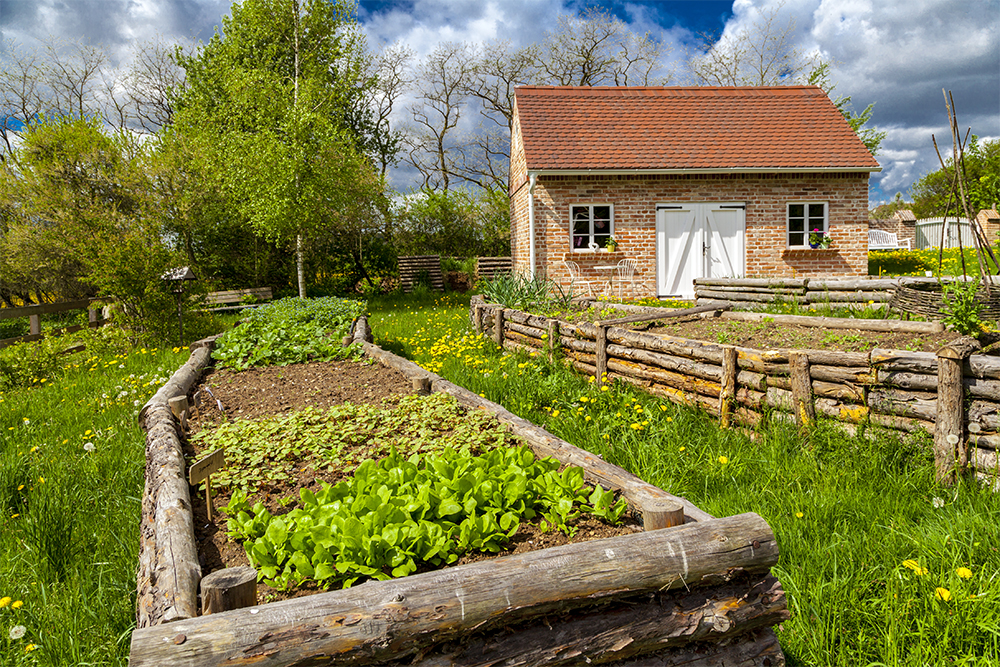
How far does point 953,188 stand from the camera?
19.6 feet

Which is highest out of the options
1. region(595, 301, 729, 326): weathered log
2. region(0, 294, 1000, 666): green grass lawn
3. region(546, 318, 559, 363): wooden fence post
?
region(595, 301, 729, 326): weathered log

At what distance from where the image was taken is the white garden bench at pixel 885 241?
3769 centimetres

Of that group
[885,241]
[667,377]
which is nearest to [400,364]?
[667,377]

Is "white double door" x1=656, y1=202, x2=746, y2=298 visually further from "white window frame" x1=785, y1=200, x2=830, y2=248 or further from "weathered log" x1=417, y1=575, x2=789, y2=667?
"weathered log" x1=417, y1=575, x2=789, y2=667

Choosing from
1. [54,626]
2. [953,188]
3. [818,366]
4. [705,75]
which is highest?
[705,75]

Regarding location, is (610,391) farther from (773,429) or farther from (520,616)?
(520,616)

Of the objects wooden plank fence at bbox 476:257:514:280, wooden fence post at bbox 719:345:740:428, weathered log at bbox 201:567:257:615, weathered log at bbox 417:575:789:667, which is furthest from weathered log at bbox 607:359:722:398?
wooden plank fence at bbox 476:257:514:280

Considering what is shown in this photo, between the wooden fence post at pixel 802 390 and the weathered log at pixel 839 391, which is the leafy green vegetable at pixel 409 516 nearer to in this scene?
the wooden fence post at pixel 802 390

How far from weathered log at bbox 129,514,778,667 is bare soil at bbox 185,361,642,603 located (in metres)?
0.45

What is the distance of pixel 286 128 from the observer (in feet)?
50.8

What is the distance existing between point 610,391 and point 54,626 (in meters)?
4.55

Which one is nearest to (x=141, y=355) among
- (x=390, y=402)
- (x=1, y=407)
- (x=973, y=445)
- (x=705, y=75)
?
(x=1, y=407)

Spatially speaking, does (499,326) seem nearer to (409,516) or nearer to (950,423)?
(950,423)

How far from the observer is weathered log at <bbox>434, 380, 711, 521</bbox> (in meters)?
2.65
